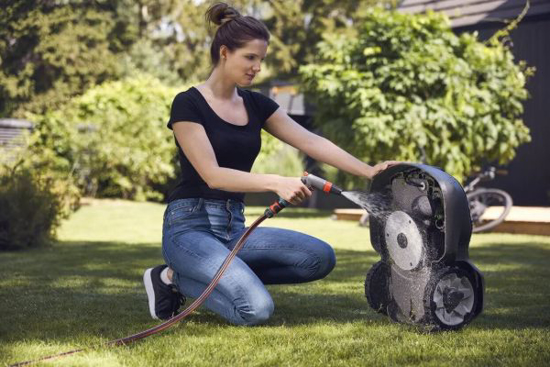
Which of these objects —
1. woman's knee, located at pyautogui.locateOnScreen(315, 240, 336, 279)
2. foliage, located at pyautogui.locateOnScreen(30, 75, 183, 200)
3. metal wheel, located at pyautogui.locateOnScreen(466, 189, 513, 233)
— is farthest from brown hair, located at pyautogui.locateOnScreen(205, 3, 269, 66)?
foliage, located at pyautogui.locateOnScreen(30, 75, 183, 200)

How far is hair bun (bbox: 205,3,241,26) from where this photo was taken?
382 cm

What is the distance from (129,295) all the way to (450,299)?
208cm

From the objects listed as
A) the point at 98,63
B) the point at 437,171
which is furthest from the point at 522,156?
the point at 98,63

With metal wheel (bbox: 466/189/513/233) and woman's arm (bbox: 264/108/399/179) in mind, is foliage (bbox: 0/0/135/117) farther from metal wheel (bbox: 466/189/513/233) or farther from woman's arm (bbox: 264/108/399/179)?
woman's arm (bbox: 264/108/399/179)

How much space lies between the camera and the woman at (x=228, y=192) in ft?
11.9

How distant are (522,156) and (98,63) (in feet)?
54.3

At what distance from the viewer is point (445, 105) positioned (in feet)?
37.0

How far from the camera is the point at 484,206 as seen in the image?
966cm

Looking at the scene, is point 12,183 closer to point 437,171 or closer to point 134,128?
point 437,171

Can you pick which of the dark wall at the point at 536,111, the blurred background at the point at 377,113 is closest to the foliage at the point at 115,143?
the blurred background at the point at 377,113

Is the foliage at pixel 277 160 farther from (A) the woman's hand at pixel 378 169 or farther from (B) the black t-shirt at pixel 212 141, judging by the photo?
(A) the woman's hand at pixel 378 169

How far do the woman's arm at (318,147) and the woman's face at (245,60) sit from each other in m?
0.41

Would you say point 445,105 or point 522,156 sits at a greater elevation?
point 445,105

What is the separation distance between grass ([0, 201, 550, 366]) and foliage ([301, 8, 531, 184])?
441 centimetres
